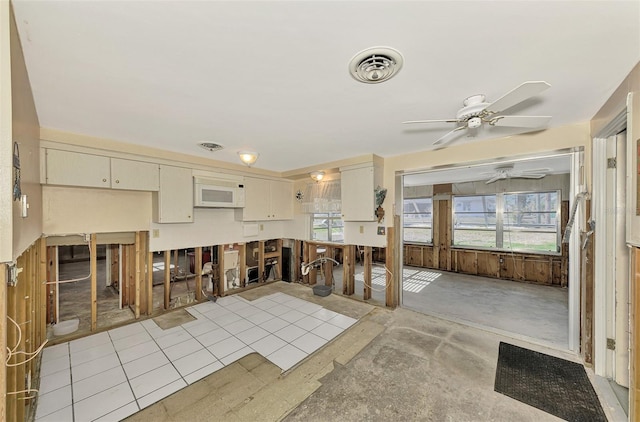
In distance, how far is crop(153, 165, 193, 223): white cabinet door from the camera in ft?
11.3

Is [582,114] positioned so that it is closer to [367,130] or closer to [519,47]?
[519,47]

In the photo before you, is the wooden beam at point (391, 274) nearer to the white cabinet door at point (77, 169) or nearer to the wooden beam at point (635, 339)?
the wooden beam at point (635, 339)

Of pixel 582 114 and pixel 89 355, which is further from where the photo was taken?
pixel 89 355

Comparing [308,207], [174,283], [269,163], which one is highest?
[269,163]

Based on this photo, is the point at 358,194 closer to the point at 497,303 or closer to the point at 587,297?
the point at 587,297

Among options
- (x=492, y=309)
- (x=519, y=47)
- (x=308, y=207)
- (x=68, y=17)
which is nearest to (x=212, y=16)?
(x=68, y=17)

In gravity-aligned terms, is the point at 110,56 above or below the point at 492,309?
above

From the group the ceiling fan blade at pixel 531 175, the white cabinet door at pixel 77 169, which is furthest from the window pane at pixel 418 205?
the white cabinet door at pixel 77 169

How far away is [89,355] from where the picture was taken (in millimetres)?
2625

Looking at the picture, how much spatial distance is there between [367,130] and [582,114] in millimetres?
1976

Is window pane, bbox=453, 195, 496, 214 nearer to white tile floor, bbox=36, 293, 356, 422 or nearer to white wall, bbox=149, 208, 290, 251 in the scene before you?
white tile floor, bbox=36, 293, 356, 422

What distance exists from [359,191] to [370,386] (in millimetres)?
2496

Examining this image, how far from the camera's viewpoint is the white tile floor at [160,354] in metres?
2.01

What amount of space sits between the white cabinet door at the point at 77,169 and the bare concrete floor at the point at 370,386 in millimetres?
2517
